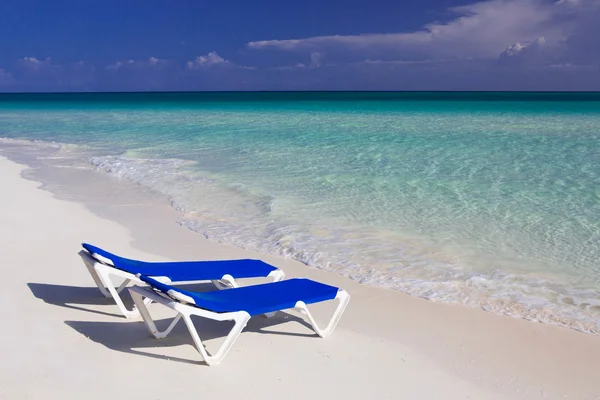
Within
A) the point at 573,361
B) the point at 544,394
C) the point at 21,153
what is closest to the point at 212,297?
the point at 544,394

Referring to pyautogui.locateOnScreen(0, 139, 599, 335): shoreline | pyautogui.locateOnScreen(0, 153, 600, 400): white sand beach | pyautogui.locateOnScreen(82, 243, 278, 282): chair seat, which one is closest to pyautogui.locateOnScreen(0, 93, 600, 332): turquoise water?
pyautogui.locateOnScreen(0, 139, 599, 335): shoreline

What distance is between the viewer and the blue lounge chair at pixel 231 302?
360 cm

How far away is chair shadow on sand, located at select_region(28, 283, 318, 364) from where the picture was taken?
3.90m

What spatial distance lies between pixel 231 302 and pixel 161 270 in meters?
0.87

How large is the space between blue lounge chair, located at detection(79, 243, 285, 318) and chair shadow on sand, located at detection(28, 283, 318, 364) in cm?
16

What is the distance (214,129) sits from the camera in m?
23.8

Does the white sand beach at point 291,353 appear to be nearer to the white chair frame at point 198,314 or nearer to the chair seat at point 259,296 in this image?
the white chair frame at point 198,314

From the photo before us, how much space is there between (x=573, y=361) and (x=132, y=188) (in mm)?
7987

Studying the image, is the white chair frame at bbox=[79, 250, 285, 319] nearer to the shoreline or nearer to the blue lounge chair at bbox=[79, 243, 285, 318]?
the blue lounge chair at bbox=[79, 243, 285, 318]

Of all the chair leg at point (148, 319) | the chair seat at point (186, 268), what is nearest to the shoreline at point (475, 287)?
the chair seat at point (186, 268)

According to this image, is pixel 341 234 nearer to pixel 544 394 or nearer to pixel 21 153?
pixel 544 394

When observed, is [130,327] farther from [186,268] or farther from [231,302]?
[231,302]

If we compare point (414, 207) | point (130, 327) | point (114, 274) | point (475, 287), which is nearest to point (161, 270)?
point (114, 274)

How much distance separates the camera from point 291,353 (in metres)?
3.88
